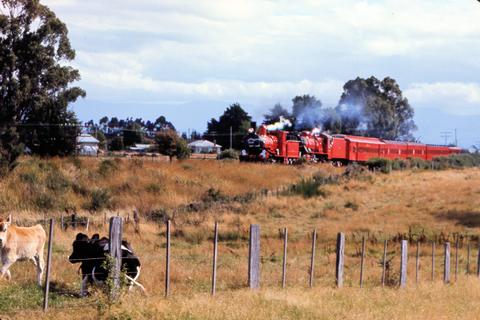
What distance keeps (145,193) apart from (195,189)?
4368mm

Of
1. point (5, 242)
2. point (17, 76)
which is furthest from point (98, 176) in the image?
point (5, 242)

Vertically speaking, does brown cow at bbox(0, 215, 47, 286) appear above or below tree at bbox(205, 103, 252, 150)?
below

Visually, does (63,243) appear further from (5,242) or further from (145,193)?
(145,193)

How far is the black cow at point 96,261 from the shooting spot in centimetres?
1391

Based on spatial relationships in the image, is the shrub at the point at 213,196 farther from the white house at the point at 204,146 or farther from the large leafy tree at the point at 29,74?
the white house at the point at 204,146

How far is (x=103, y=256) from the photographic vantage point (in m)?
14.3

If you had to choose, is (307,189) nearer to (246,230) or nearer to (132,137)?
(246,230)

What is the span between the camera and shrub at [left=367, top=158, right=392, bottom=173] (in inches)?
2737

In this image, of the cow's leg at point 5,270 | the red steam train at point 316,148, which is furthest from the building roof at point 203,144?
the cow's leg at point 5,270

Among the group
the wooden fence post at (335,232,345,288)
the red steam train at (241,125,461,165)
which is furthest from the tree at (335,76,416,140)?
the wooden fence post at (335,232,345,288)

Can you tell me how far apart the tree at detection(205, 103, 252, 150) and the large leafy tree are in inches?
2524

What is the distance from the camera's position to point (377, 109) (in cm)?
12100

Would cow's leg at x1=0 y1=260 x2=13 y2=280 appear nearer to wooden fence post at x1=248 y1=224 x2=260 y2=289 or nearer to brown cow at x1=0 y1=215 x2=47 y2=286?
brown cow at x1=0 y1=215 x2=47 y2=286

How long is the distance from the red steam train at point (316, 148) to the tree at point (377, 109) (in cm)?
3252
